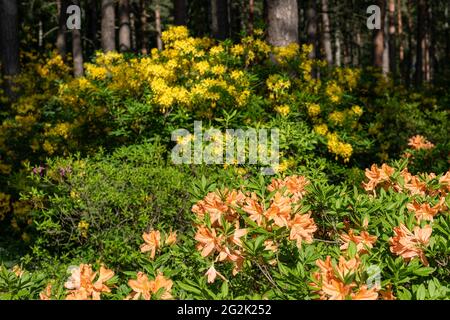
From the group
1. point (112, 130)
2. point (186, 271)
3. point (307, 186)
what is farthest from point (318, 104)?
point (186, 271)

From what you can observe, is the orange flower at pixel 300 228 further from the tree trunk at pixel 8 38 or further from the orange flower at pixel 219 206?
the tree trunk at pixel 8 38

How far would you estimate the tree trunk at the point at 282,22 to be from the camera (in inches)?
293

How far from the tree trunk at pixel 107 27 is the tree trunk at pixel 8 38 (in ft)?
6.93

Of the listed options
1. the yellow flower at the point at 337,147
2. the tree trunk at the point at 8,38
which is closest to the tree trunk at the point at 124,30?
the tree trunk at the point at 8,38

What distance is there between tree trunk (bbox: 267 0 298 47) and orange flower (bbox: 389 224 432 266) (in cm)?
525

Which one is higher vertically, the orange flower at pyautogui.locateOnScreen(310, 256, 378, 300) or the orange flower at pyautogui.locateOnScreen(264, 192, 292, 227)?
the orange flower at pyautogui.locateOnScreen(264, 192, 292, 227)

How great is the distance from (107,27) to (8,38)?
246 cm

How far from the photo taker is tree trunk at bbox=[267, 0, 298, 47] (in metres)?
7.44

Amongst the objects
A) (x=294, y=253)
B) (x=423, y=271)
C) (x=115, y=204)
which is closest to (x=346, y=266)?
(x=423, y=271)

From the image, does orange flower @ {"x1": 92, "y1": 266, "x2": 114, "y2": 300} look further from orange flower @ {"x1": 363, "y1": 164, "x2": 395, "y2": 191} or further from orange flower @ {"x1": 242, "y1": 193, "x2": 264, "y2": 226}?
orange flower @ {"x1": 363, "y1": 164, "x2": 395, "y2": 191}

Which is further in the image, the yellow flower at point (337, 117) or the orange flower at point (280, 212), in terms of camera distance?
the yellow flower at point (337, 117)

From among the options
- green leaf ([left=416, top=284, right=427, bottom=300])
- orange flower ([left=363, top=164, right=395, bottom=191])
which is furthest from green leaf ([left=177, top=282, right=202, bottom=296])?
orange flower ([left=363, top=164, right=395, bottom=191])

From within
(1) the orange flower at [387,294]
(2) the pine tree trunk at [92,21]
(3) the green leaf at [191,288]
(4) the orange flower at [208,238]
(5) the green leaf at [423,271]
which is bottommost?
(1) the orange flower at [387,294]

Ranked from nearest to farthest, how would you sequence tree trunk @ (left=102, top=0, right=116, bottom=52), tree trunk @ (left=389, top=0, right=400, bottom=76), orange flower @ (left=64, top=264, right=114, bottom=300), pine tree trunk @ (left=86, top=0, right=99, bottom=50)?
orange flower @ (left=64, top=264, right=114, bottom=300) < tree trunk @ (left=102, top=0, right=116, bottom=52) < pine tree trunk @ (left=86, top=0, right=99, bottom=50) < tree trunk @ (left=389, top=0, right=400, bottom=76)
